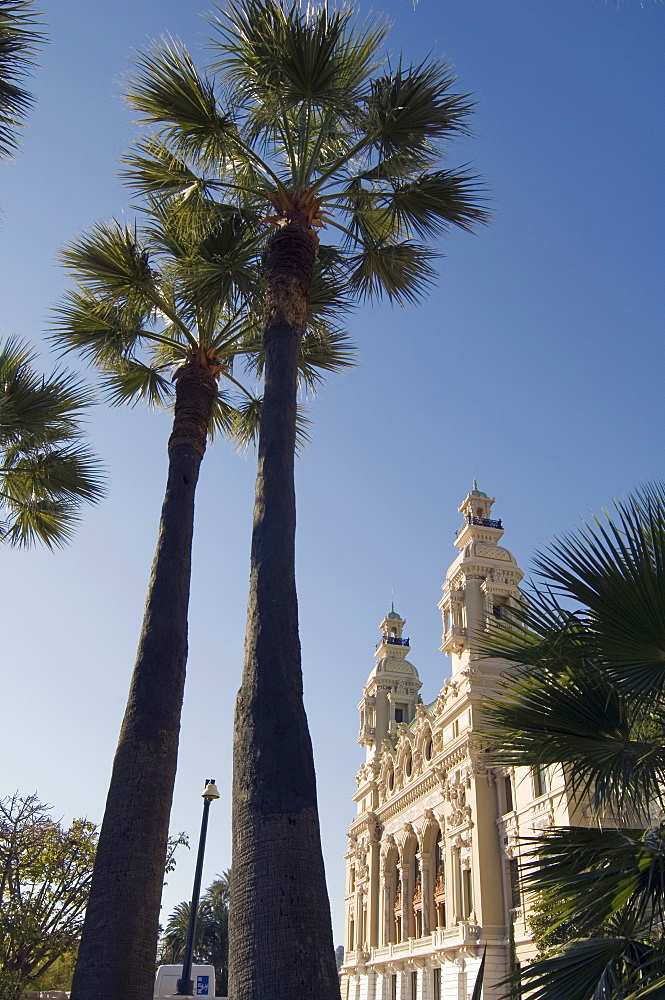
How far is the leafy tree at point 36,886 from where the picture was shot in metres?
22.2

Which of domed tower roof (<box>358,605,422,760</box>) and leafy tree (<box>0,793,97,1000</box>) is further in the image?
domed tower roof (<box>358,605,422,760</box>)

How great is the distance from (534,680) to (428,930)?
44.4m

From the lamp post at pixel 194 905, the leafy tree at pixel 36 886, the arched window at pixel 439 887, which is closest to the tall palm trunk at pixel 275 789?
the lamp post at pixel 194 905

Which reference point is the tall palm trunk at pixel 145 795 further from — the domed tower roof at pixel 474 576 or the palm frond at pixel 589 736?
the domed tower roof at pixel 474 576

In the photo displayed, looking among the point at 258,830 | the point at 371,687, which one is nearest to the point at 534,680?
the point at 258,830

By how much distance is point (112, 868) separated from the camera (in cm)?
824

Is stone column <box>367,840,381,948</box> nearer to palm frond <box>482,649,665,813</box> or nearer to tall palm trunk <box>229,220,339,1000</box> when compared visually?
palm frond <box>482,649,665,813</box>

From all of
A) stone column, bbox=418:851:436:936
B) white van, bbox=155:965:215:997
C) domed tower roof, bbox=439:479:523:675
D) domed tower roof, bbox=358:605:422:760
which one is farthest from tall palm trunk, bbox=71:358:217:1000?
domed tower roof, bbox=358:605:422:760

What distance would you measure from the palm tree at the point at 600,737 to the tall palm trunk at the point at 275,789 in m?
1.92

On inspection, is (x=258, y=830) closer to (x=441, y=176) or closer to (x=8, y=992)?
(x=441, y=176)

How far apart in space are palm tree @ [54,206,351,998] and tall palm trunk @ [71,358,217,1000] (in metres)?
0.01

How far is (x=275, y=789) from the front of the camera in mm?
6074

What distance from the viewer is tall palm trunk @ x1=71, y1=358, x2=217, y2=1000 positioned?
7.74 m

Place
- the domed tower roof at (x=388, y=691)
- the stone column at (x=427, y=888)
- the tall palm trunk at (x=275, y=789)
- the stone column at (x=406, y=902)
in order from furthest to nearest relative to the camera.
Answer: the domed tower roof at (x=388, y=691) < the stone column at (x=406, y=902) < the stone column at (x=427, y=888) < the tall palm trunk at (x=275, y=789)
